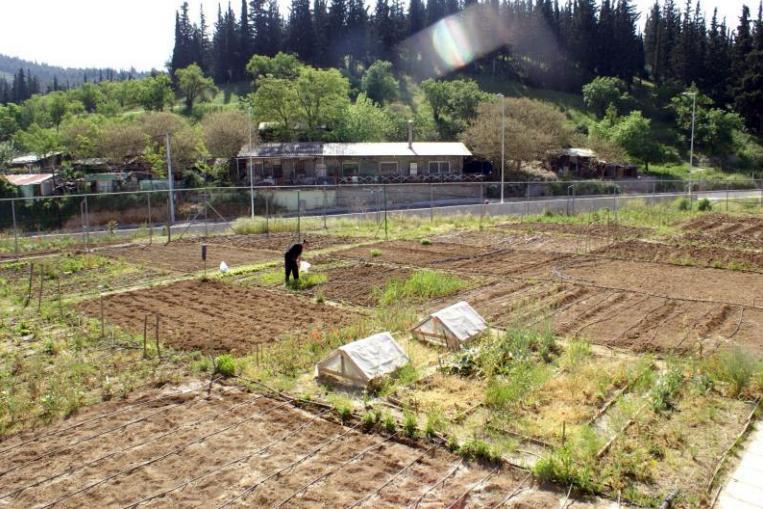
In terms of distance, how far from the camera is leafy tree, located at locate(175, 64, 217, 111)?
298 feet

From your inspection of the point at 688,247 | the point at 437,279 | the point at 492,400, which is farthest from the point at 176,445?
the point at 688,247

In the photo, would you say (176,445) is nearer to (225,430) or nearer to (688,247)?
(225,430)

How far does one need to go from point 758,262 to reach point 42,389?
20.2 m

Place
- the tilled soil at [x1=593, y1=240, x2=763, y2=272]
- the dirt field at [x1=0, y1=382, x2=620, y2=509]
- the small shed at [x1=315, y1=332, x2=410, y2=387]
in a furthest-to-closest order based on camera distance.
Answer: the tilled soil at [x1=593, y1=240, x2=763, y2=272], the small shed at [x1=315, y1=332, x2=410, y2=387], the dirt field at [x1=0, y1=382, x2=620, y2=509]

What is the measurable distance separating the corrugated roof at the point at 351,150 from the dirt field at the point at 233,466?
43503 millimetres

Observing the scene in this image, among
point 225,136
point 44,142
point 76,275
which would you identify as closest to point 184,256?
point 76,275

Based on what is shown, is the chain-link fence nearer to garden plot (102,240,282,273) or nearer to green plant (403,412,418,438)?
garden plot (102,240,282,273)

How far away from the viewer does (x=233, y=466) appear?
7.07 m

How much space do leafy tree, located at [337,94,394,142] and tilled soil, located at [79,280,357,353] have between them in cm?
4498

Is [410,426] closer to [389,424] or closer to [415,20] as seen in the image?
[389,424]

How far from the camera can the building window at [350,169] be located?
5353 centimetres

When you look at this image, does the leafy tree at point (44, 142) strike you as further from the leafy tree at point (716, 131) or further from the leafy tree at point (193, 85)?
the leafy tree at point (716, 131)

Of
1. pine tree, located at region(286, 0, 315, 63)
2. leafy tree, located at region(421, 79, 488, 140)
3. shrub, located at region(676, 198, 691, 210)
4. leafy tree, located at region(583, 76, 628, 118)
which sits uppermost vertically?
pine tree, located at region(286, 0, 315, 63)

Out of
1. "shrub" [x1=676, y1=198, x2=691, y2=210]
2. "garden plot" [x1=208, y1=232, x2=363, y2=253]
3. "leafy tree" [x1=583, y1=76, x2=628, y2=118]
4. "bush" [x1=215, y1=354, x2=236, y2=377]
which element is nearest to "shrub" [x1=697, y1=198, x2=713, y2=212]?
"shrub" [x1=676, y1=198, x2=691, y2=210]
